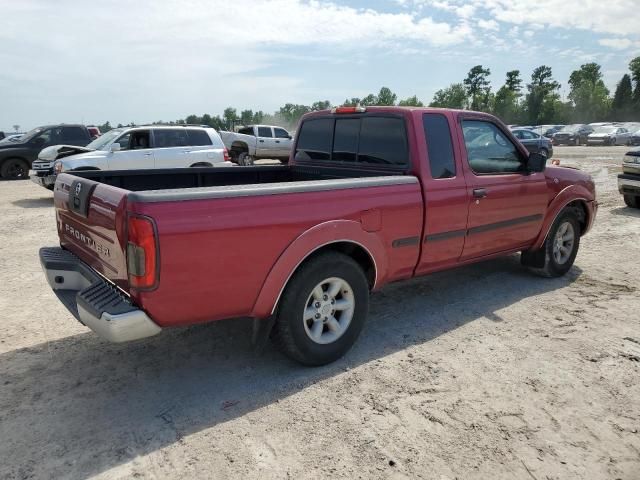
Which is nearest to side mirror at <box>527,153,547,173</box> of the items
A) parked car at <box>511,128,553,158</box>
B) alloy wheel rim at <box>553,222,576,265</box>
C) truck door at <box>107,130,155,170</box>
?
alloy wheel rim at <box>553,222,576,265</box>

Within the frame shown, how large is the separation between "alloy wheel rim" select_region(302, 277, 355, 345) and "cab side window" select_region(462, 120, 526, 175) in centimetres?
182

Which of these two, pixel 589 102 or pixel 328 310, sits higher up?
pixel 589 102

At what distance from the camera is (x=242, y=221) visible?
2.94 meters

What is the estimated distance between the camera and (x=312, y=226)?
3283 mm

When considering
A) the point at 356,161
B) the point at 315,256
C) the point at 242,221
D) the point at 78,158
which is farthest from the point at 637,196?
the point at 78,158

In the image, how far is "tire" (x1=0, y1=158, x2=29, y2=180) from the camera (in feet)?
52.6

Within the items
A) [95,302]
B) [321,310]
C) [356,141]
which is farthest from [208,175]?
[95,302]

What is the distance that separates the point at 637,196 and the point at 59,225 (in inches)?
417

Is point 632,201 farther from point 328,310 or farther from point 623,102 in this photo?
point 623,102

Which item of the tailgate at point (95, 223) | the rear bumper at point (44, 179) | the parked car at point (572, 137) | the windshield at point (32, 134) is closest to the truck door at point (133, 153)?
the rear bumper at point (44, 179)

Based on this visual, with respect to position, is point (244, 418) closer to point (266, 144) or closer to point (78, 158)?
point (78, 158)

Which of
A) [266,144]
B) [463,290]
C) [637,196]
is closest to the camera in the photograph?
[463,290]

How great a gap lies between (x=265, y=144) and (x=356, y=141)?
55.3 feet

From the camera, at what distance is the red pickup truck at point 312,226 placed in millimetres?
2783
